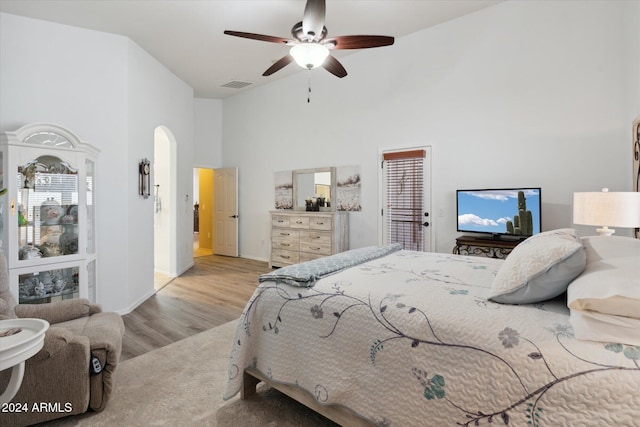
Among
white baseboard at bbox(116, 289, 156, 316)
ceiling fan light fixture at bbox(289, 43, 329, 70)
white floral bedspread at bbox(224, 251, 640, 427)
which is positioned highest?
ceiling fan light fixture at bbox(289, 43, 329, 70)

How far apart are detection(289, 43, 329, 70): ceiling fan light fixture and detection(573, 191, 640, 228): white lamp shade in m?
Answer: 2.49

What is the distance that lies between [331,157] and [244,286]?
247cm

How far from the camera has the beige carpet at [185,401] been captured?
1818mm

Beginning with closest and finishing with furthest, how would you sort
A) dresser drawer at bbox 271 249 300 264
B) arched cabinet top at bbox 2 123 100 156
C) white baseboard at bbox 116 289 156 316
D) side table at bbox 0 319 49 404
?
side table at bbox 0 319 49 404
arched cabinet top at bbox 2 123 100 156
white baseboard at bbox 116 289 156 316
dresser drawer at bbox 271 249 300 264

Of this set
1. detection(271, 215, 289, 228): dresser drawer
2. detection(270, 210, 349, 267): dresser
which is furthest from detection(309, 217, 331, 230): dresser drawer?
detection(271, 215, 289, 228): dresser drawer

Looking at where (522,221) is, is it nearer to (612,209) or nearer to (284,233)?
(612,209)

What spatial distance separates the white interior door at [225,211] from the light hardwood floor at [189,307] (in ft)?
3.83

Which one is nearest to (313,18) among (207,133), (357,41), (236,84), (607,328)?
(357,41)

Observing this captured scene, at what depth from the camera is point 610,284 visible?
1.07 meters

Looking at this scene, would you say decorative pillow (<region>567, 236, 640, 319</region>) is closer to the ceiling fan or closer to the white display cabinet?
the ceiling fan

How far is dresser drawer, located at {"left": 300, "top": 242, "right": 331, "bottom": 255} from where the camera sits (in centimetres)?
507

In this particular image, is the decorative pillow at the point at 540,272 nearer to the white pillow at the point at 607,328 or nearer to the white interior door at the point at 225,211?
the white pillow at the point at 607,328

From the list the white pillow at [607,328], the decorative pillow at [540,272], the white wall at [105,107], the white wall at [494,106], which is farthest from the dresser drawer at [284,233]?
the white pillow at [607,328]

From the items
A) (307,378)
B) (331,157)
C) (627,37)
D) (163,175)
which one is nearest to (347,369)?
(307,378)
